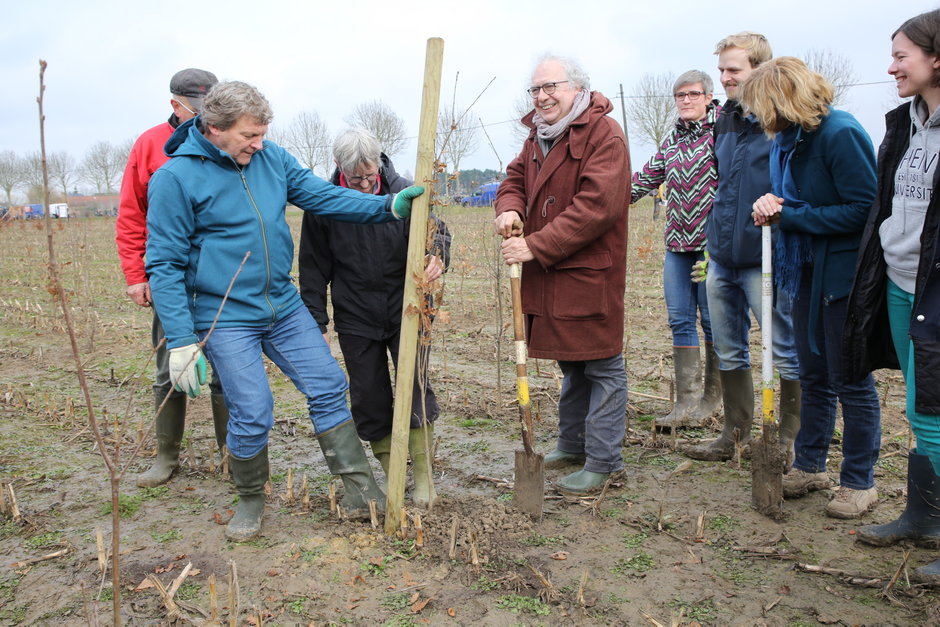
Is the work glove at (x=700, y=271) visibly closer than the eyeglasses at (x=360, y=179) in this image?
No

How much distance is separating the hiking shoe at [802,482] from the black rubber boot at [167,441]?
3330 millimetres

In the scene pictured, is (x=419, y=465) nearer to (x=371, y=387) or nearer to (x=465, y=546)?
(x=371, y=387)

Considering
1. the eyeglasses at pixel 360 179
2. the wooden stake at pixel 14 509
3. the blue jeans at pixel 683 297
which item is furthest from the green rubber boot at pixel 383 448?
the blue jeans at pixel 683 297

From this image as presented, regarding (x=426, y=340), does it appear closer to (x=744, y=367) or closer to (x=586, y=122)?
(x=586, y=122)

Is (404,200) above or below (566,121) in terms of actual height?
below

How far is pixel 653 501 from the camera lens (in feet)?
12.2

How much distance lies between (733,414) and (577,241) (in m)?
1.59

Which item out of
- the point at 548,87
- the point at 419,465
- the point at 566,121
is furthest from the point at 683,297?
the point at 419,465

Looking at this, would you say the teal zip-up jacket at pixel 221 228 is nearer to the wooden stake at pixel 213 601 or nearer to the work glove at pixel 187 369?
the work glove at pixel 187 369

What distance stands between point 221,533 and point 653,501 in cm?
217

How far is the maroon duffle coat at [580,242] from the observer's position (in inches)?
136

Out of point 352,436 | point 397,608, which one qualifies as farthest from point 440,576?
point 352,436

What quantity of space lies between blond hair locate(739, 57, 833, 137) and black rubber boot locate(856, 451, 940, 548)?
154 centimetres

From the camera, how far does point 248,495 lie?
3.46 meters
